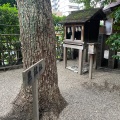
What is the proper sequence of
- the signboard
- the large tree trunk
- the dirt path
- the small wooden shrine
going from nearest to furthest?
the signboard → the large tree trunk → the dirt path → the small wooden shrine

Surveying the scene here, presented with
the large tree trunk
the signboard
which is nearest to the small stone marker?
the signboard

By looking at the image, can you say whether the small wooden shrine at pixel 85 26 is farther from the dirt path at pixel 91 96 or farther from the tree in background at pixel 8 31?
the tree in background at pixel 8 31

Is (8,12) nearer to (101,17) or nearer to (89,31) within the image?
(89,31)

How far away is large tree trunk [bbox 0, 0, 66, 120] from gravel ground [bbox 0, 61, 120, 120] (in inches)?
13.9

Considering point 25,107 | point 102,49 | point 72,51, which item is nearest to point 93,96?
point 25,107

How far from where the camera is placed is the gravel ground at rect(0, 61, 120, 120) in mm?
2830

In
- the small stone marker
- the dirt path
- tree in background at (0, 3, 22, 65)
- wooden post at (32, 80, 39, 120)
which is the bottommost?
the dirt path

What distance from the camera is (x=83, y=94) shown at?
3.79m

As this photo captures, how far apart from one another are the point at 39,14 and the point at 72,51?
20.4 feet

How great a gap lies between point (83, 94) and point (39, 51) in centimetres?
206

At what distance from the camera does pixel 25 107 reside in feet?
8.93

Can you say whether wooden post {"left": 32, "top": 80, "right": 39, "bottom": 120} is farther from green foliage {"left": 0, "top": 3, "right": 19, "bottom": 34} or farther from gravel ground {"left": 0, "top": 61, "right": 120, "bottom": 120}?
green foliage {"left": 0, "top": 3, "right": 19, "bottom": 34}

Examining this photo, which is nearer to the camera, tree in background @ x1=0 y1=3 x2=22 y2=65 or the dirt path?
the dirt path

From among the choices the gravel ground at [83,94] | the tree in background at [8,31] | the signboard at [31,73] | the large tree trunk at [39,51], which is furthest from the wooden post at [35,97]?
the tree in background at [8,31]
